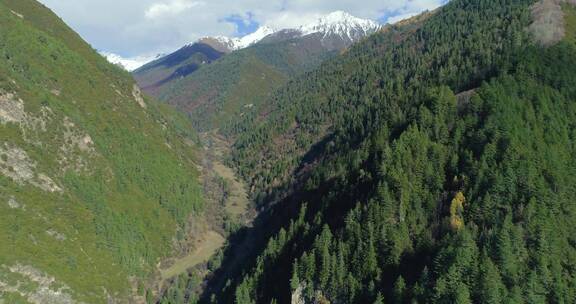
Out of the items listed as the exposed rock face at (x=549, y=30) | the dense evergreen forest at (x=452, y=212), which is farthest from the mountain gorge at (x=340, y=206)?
the exposed rock face at (x=549, y=30)

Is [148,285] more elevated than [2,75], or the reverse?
[2,75]

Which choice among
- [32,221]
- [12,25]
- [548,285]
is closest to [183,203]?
[32,221]

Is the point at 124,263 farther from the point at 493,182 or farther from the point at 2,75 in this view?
the point at 493,182

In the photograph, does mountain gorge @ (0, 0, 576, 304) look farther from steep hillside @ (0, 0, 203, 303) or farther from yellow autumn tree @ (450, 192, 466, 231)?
steep hillside @ (0, 0, 203, 303)

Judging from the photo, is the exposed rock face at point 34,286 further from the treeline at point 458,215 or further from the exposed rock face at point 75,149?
the treeline at point 458,215

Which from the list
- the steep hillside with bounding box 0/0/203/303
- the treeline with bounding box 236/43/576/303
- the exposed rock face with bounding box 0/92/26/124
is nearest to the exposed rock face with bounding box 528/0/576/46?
the treeline with bounding box 236/43/576/303
